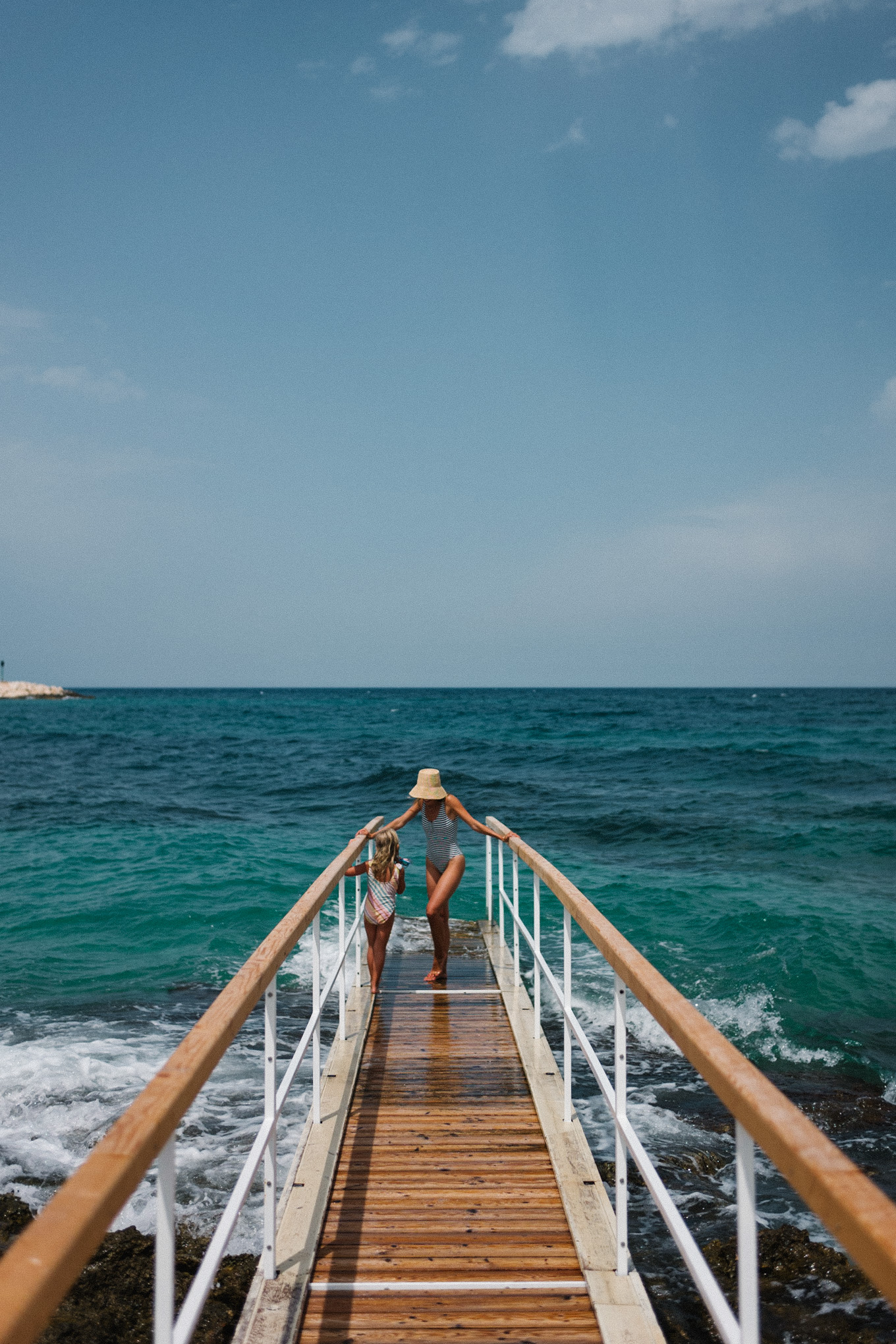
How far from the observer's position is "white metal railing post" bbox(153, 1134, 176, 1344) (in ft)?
5.53

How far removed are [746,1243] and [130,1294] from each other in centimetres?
358

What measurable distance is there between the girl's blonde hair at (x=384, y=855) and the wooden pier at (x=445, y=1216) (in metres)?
1.18

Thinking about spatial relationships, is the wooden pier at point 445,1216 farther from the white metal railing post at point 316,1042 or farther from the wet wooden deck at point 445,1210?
the white metal railing post at point 316,1042

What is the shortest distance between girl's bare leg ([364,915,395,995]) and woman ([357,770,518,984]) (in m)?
0.34

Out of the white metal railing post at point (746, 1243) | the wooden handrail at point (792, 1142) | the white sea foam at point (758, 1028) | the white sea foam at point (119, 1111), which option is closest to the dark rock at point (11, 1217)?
the white sea foam at point (119, 1111)

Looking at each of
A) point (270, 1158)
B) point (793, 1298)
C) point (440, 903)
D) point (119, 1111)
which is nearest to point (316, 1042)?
point (270, 1158)

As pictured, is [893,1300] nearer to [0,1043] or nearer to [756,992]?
[0,1043]

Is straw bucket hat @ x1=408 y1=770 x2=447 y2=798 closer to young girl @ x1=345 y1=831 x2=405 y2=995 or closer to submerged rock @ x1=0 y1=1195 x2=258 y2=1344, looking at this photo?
young girl @ x1=345 y1=831 x2=405 y2=995

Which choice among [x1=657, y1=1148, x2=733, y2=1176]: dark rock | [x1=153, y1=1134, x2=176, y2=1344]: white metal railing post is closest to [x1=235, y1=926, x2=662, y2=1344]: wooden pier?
[x1=153, y1=1134, x2=176, y2=1344]: white metal railing post

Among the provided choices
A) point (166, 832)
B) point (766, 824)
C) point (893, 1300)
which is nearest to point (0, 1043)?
point (893, 1300)

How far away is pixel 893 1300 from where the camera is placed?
3.49 ft

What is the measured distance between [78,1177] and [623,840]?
16.8 meters

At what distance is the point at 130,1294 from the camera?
412cm

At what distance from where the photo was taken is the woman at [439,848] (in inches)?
254
